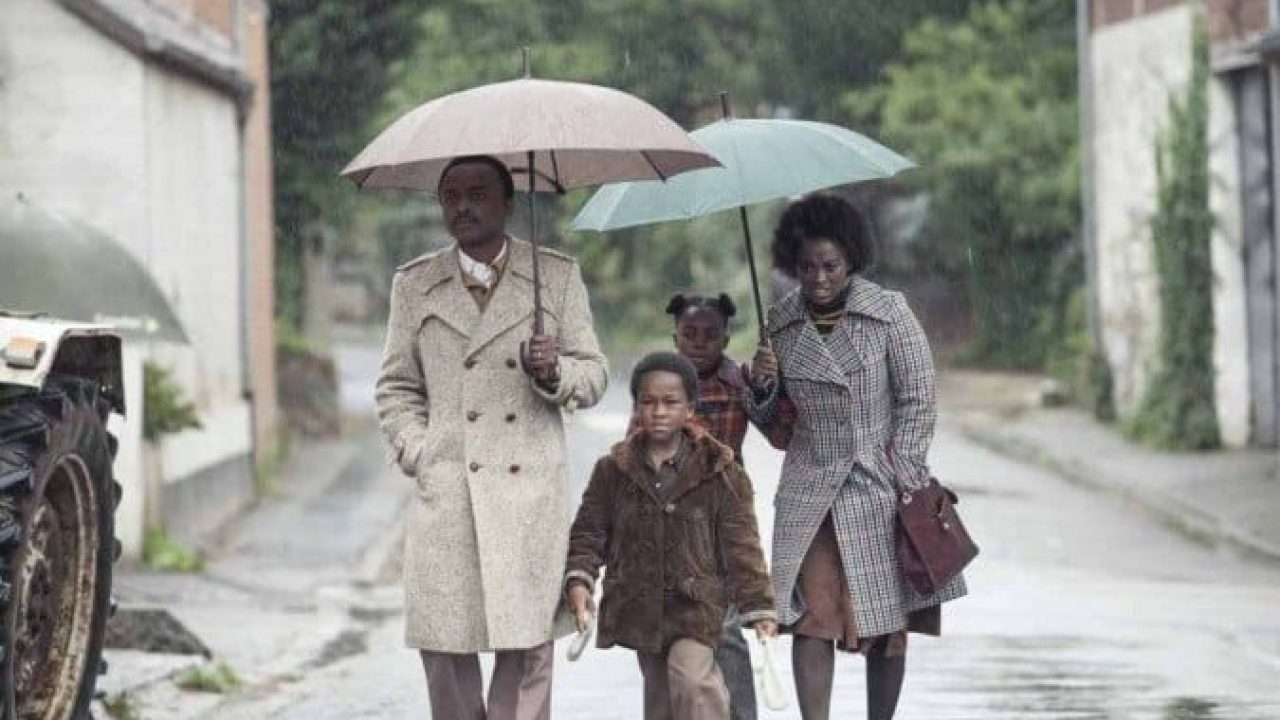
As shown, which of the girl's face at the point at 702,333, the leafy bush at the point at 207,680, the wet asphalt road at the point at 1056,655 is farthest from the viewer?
the leafy bush at the point at 207,680

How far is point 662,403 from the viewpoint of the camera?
7.52 meters

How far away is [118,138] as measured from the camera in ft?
64.1

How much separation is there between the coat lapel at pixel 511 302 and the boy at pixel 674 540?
1.18 feet

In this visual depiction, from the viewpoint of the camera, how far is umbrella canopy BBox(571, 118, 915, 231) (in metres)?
8.34

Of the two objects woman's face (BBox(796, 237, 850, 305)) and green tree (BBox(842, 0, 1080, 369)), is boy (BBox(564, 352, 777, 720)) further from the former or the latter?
green tree (BBox(842, 0, 1080, 369))

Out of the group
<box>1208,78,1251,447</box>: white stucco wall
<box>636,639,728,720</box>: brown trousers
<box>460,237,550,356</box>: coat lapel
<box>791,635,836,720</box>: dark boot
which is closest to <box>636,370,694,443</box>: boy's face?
<box>460,237,550,356</box>: coat lapel

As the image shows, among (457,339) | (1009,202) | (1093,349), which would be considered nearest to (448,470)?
(457,339)

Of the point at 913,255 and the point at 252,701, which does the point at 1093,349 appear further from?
the point at 252,701

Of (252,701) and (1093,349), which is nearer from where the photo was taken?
(252,701)

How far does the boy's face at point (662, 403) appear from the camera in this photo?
A: 24.7ft

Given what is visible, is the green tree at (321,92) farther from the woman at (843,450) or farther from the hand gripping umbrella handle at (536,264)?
the hand gripping umbrella handle at (536,264)

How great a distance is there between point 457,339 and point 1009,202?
3138 centimetres

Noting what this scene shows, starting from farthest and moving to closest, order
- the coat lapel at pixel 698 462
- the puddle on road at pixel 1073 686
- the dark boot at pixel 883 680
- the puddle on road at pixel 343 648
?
the puddle on road at pixel 343 648 → the puddle on road at pixel 1073 686 → the dark boot at pixel 883 680 → the coat lapel at pixel 698 462

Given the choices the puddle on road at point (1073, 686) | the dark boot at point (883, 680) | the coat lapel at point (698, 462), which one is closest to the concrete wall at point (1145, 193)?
the puddle on road at point (1073, 686)
